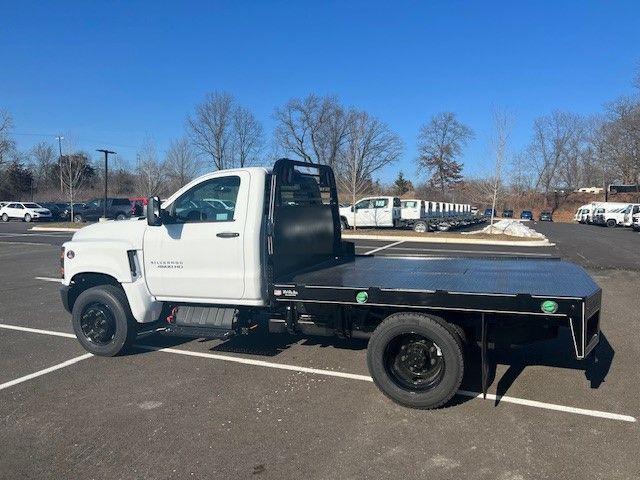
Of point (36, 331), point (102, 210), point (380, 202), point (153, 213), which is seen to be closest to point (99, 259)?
point (153, 213)

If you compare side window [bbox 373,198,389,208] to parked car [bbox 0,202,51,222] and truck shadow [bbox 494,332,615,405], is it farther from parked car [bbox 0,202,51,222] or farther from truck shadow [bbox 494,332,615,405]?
parked car [bbox 0,202,51,222]

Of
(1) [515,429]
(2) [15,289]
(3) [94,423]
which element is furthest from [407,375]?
(2) [15,289]

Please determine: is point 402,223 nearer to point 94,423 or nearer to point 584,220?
point 94,423

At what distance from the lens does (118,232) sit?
5949 mm

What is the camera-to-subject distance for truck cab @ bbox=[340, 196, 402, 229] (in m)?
28.7

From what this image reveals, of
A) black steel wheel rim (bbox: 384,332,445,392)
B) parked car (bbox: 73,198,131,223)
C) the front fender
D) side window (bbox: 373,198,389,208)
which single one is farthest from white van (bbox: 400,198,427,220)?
black steel wheel rim (bbox: 384,332,445,392)

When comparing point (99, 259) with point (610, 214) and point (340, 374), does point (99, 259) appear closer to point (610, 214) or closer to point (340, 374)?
point (340, 374)

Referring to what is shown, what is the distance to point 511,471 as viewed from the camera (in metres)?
3.49

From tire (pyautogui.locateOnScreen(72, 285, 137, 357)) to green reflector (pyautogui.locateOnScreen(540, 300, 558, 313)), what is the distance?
4.40 m

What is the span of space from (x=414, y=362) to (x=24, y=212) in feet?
153

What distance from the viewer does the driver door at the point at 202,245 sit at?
17.6 feet

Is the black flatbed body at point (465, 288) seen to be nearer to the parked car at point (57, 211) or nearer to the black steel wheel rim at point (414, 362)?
the black steel wheel rim at point (414, 362)

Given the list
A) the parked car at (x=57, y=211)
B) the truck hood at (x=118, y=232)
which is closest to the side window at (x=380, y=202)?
the truck hood at (x=118, y=232)

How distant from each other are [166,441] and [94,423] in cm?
79
